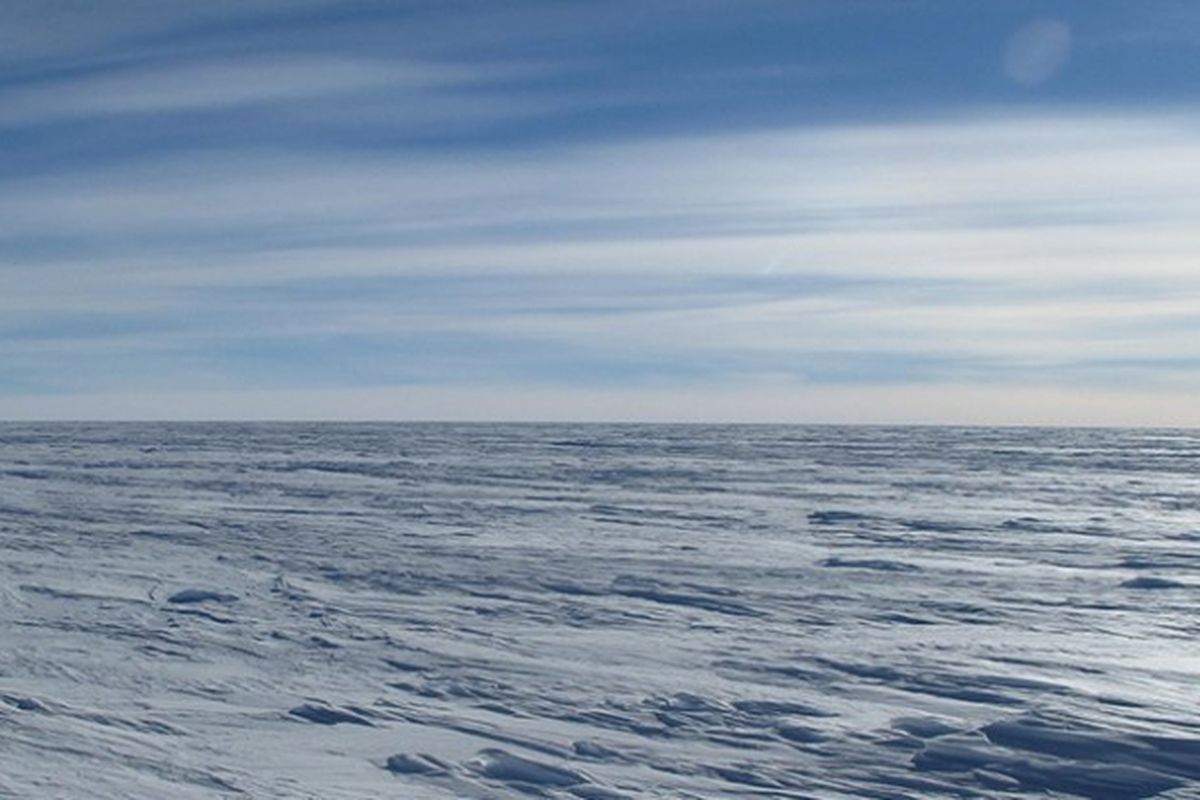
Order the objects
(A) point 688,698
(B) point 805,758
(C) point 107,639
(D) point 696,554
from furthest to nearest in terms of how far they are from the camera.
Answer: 1. (D) point 696,554
2. (C) point 107,639
3. (A) point 688,698
4. (B) point 805,758

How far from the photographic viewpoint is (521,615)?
8.90 metres

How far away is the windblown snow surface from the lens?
5.37m

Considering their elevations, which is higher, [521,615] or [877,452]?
[877,452]

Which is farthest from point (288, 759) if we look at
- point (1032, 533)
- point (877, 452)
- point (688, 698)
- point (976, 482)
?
point (877, 452)

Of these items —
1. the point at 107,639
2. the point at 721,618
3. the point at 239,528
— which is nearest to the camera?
the point at 107,639

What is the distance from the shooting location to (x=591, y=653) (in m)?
7.66

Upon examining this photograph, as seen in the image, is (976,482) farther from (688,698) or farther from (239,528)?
(688,698)

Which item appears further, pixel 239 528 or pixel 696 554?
pixel 239 528

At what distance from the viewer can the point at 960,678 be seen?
709 cm

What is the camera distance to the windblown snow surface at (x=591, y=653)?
211 inches

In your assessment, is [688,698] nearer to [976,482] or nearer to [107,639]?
[107,639]

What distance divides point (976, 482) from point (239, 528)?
15.9 meters

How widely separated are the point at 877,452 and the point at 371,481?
71.2 feet

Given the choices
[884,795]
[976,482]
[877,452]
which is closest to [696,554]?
[884,795]
